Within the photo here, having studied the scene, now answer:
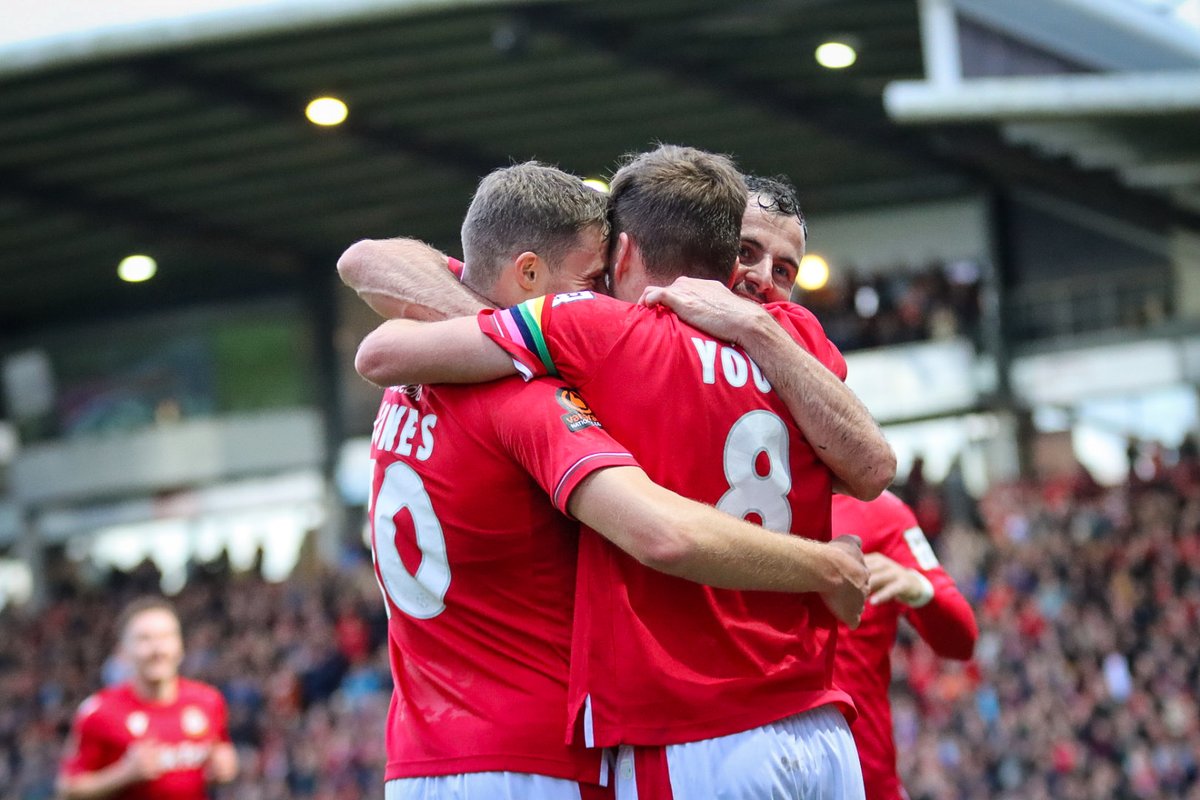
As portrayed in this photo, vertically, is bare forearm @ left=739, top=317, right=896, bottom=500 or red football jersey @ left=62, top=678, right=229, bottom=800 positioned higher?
bare forearm @ left=739, top=317, right=896, bottom=500

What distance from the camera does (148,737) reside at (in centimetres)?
759

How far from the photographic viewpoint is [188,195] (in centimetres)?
2534

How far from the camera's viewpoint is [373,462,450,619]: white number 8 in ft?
9.89

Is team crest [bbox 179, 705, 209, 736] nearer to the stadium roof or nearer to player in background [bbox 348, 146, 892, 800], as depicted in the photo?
player in background [bbox 348, 146, 892, 800]

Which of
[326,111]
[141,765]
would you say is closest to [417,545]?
[141,765]

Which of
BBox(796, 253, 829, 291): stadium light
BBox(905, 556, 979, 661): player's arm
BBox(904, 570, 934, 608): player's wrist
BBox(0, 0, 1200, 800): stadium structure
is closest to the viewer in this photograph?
BBox(904, 570, 934, 608): player's wrist

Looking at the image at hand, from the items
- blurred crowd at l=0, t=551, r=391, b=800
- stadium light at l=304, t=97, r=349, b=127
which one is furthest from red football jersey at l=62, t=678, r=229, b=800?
stadium light at l=304, t=97, r=349, b=127

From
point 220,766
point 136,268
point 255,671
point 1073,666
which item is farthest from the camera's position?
point 136,268

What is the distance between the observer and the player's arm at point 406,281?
10.3 ft

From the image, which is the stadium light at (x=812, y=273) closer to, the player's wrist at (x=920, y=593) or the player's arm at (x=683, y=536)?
the player's wrist at (x=920, y=593)

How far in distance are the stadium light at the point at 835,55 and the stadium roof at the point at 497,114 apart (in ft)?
0.71

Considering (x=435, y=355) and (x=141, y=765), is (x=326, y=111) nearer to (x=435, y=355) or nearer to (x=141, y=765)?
(x=141, y=765)

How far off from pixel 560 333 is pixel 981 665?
14.3m

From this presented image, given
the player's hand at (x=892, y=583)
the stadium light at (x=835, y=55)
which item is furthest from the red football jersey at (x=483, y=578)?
the stadium light at (x=835, y=55)
